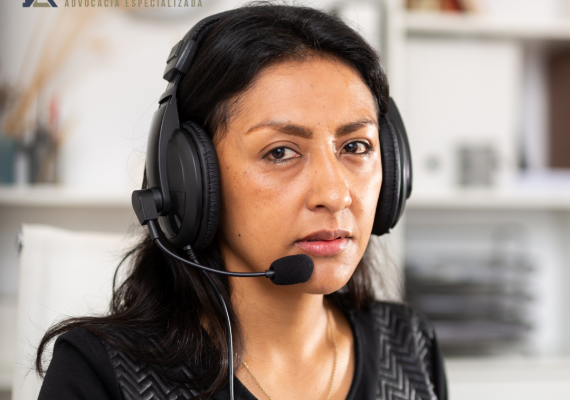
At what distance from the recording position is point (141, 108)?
1831 millimetres

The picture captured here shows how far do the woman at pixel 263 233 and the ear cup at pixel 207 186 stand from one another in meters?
0.03

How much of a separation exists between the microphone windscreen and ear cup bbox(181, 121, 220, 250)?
0.12 metres

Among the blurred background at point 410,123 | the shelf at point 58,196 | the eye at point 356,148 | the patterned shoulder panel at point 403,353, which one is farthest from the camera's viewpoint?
the blurred background at point 410,123

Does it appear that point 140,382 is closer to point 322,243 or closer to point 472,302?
point 322,243

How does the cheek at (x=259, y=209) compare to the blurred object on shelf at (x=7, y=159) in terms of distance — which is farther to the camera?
the blurred object on shelf at (x=7, y=159)

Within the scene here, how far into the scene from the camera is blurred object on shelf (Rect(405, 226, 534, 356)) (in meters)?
1.76

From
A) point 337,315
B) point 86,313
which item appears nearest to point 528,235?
point 337,315

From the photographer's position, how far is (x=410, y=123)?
178 centimetres

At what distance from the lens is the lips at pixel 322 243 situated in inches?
27.6

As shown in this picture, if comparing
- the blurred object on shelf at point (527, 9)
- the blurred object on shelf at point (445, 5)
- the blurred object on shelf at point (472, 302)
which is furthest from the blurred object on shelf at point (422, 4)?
the blurred object on shelf at point (472, 302)

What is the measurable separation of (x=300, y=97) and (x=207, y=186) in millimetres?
181

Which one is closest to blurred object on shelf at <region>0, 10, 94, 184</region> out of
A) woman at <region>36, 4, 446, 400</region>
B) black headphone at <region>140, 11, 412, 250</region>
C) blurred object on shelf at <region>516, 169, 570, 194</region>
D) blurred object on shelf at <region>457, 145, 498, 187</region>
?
woman at <region>36, 4, 446, 400</region>

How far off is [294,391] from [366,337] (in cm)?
19

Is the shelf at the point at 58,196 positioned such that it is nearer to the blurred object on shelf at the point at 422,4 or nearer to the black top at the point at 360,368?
the black top at the point at 360,368
